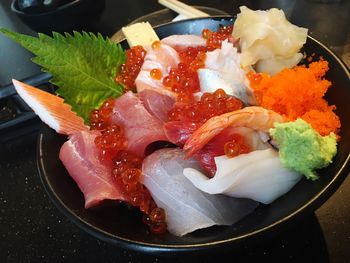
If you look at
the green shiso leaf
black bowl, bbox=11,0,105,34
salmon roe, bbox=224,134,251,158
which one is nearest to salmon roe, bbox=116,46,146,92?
the green shiso leaf

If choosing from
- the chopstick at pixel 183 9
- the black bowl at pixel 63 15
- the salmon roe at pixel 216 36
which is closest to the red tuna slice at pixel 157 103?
the salmon roe at pixel 216 36

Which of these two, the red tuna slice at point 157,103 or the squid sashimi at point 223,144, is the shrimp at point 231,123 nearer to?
the squid sashimi at point 223,144

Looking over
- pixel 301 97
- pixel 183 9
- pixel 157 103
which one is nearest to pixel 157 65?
pixel 157 103

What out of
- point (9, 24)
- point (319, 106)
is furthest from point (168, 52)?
point (9, 24)

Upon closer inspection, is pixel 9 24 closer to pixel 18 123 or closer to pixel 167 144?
pixel 18 123

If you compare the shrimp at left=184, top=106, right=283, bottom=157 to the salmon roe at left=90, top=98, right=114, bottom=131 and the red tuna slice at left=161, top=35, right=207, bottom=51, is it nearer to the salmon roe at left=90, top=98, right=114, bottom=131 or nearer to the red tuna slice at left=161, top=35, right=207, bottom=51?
the salmon roe at left=90, top=98, right=114, bottom=131

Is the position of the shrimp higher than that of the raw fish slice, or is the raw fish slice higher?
the shrimp
